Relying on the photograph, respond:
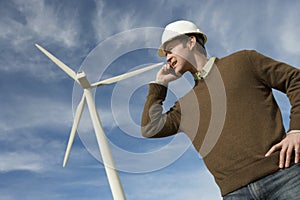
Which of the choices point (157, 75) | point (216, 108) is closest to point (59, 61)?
point (157, 75)

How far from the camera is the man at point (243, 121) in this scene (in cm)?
439

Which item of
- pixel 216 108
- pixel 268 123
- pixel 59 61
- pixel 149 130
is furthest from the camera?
pixel 59 61

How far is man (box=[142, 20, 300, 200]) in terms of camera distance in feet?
14.4

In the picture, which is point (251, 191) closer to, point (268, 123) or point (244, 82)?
point (268, 123)

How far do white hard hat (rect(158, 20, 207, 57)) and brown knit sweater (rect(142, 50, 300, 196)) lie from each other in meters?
0.81

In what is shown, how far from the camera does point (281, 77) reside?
4754mm

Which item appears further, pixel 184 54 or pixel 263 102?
pixel 184 54

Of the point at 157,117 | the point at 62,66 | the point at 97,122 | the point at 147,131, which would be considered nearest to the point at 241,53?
the point at 157,117

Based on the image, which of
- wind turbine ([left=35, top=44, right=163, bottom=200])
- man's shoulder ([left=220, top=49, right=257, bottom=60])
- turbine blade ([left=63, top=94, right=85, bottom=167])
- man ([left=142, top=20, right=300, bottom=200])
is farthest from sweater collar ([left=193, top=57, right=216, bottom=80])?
turbine blade ([left=63, top=94, right=85, bottom=167])

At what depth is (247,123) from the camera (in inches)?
182

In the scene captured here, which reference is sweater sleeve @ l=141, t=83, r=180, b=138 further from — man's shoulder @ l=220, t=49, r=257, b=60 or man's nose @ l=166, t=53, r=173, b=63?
man's shoulder @ l=220, t=49, r=257, b=60

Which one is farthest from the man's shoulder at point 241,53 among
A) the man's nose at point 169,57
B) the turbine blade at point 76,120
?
the turbine blade at point 76,120

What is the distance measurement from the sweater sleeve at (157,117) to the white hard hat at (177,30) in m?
0.60

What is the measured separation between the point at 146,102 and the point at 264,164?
234cm
